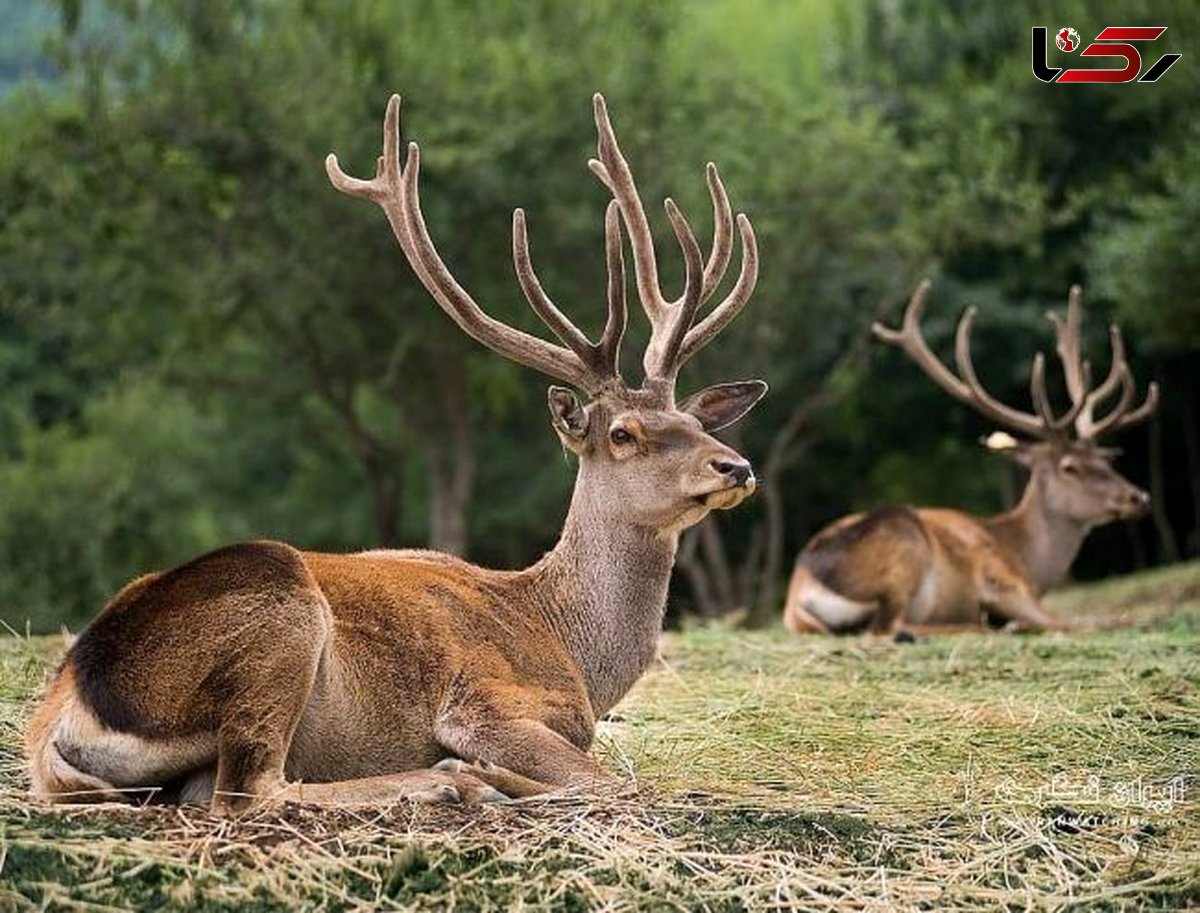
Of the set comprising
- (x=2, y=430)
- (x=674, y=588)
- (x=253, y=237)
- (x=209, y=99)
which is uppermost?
(x=209, y=99)

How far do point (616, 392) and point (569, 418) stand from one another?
16 centimetres

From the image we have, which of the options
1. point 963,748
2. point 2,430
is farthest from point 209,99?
point 963,748

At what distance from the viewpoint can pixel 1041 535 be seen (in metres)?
12.5

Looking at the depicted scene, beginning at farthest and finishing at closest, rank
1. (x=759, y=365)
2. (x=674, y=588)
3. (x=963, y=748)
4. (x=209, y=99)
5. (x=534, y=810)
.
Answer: (x=674, y=588), (x=759, y=365), (x=209, y=99), (x=963, y=748), (x=534, y=810)

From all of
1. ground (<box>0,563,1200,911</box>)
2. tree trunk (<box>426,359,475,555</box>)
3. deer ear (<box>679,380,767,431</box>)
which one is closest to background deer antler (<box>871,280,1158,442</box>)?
ground (<box>0,563,1200,911</box>)

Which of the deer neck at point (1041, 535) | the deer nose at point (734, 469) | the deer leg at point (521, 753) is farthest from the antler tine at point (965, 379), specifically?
the deer leg at point (521, 753)

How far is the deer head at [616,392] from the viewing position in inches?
233

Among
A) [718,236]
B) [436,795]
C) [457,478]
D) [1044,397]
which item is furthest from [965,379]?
[457,478]

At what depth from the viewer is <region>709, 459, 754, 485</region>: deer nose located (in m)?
5.72

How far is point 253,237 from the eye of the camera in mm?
20812

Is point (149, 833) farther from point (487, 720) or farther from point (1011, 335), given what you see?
point (1011, 335)

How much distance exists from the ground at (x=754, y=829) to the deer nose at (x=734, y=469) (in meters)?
0.82

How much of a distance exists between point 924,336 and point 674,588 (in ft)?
19.2

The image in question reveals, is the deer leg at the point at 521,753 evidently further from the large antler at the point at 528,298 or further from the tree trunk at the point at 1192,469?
the tree trunk at the point at 1192,469
